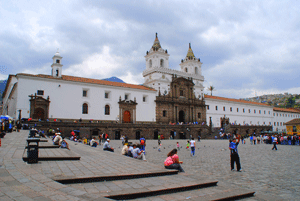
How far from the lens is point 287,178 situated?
26.4 ft

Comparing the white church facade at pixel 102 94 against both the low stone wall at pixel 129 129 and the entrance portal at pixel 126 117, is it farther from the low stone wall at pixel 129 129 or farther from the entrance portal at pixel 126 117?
the low stone wall at pixel 129 129

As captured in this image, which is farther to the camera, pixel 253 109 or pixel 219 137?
pixel 253 109

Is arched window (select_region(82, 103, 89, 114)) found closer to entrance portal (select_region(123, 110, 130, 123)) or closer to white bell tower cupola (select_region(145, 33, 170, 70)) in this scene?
entrance portal (select_region(123, 110, 130, 123))

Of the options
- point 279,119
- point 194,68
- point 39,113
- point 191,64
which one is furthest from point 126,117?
point 279,119

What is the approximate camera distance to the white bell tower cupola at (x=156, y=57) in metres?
44.6

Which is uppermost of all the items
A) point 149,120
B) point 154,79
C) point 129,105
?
point 154,79

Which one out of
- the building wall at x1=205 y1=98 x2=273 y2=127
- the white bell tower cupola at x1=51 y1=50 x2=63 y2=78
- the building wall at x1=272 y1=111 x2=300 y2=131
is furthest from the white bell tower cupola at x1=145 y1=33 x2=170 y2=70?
the building wall at x1=272 y1=111 x2=300 y2=131

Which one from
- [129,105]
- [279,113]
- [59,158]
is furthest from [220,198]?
[279,113]

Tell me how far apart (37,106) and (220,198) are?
29.8 m

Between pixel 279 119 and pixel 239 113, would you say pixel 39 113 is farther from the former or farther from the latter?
pixel 279 119

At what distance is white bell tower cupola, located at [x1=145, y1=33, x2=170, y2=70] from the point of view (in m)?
44.6

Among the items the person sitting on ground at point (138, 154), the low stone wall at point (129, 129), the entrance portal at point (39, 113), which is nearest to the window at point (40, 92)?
the entrance portal at point (39, 113)

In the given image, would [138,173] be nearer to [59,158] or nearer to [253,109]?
[59,158]

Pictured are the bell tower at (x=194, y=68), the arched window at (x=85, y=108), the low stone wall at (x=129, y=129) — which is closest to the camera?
the low stone wall at (x=129, y=129)
